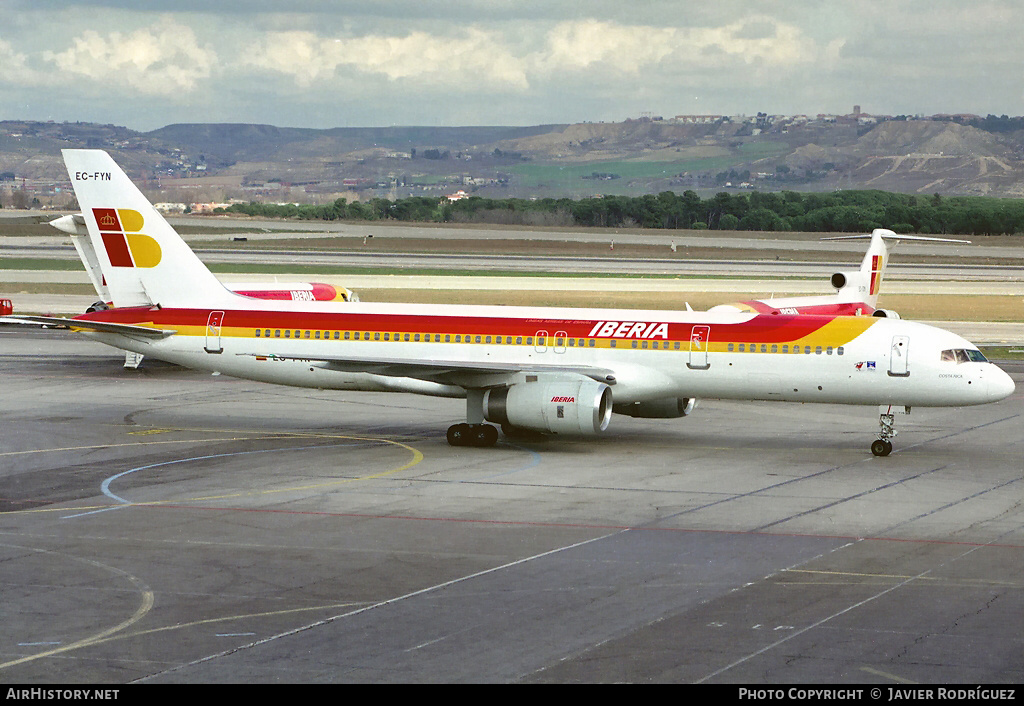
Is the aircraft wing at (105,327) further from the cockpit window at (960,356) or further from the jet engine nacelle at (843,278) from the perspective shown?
the jet engine nacelle at (843,278)

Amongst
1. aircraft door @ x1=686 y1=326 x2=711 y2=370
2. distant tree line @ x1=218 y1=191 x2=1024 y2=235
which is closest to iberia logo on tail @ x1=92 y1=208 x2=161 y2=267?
aircraft door @ x1=686 y1=326 x2=711 y2=370

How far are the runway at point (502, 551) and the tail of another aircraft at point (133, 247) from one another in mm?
4261

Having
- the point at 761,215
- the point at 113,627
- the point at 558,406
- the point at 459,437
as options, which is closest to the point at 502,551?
the point at 113,627

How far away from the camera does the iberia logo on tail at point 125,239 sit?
133 feet

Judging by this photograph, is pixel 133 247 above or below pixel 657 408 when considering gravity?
above

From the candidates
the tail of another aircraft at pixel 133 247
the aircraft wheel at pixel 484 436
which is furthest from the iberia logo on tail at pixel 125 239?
the aircraft wheel at pixel 484 436

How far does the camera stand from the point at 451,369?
36.2 meters

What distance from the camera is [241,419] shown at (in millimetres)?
41531

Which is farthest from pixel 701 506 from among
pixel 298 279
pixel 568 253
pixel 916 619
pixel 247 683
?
pixel 568 253

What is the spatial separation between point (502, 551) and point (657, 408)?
1517cm

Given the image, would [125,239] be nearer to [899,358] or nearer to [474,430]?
[474,430]

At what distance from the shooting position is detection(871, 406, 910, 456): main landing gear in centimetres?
3541

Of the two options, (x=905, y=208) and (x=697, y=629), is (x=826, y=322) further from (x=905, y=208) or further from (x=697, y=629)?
(x=905, y=208)

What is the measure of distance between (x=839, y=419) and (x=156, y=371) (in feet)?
93.8
